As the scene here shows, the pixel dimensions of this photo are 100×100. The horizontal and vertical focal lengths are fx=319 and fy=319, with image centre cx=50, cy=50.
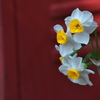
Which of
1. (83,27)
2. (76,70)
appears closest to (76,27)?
(83,27)

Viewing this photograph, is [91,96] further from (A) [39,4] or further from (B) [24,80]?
(A) [39,4]

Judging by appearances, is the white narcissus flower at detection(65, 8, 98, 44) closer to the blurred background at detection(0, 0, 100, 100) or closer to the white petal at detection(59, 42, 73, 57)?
the white petal at detection(59, 42, 73, 57)

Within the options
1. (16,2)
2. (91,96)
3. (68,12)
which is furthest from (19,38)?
(91,96)

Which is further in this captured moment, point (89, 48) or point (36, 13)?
→ point (36, 13)

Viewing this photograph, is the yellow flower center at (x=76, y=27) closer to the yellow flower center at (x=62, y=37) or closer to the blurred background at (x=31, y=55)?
the yellow flower center at (x=62, y=37)

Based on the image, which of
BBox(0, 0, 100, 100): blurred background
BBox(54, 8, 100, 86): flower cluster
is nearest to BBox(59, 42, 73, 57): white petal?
BBox(54, 8, 100, 86): flower cluster

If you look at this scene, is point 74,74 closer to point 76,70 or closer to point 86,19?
point 76,70
